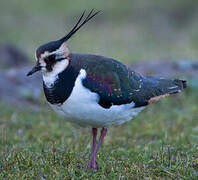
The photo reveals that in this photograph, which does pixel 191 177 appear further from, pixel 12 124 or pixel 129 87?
pixel 12 124

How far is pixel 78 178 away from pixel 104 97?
809 millimetres

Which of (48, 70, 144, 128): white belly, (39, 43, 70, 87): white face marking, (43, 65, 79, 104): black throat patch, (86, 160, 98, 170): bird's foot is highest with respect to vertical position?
(39, 43, 70, 87): white face marking

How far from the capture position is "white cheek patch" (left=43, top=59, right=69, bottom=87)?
4203 mm

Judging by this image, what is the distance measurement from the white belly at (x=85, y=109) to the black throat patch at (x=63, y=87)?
40 mm

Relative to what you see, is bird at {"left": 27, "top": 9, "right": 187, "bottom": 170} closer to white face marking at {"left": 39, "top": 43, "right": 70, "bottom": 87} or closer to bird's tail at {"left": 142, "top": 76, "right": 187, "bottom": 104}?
white face marking at {"left": 39, "top": 43, "right": 70, "bottom": 87}

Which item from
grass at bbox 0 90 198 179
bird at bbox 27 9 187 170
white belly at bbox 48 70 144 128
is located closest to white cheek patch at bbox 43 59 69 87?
bird at bbox 27 9 187 170

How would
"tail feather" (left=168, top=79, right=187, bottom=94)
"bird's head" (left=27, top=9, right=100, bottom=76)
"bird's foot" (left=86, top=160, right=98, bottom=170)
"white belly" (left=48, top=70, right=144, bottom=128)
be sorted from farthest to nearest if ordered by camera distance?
"tail feather" (left=168, top=79, right=187, bottom=94), "bird's foot" (left=86, top=160, right=98, bottom=170), "bird's head" (left=27, top=9, right=100, bottom=76), "white belly" (left=48, top=70, right=144, bottom=128)

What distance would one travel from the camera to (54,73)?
421 cm

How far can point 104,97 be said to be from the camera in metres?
4.27

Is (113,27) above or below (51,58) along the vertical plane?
above

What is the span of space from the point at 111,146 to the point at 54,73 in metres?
1.94

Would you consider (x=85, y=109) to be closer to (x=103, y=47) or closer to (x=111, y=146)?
(x=111, y=146)

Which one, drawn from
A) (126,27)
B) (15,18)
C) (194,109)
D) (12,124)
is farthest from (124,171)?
(15,18)

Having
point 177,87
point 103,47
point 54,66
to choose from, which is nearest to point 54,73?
point 54,66
